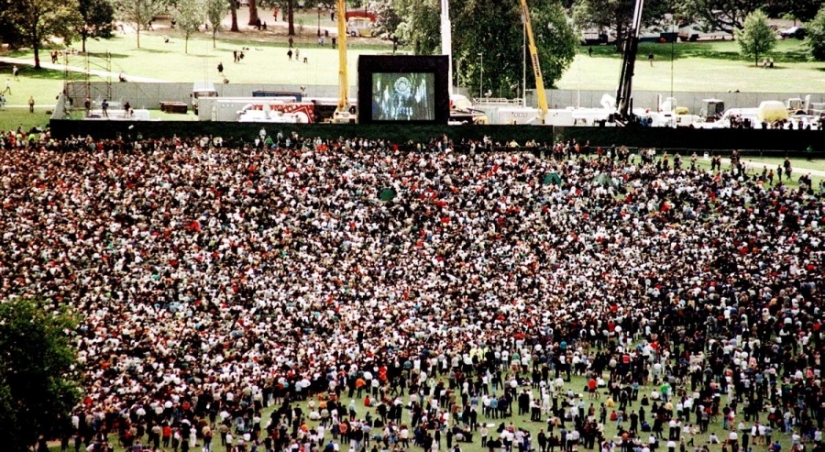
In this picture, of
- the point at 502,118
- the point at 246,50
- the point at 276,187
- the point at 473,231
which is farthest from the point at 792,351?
the point at 246,50

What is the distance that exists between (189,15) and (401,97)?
164 feet

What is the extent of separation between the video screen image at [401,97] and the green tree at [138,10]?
5102 centimetres

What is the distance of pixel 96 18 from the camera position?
392 feet

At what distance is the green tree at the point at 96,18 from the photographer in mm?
118312

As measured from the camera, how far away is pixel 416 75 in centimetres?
7819

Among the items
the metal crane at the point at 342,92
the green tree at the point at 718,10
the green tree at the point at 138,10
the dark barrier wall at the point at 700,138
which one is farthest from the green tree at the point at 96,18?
the dark barrier wall at the point at 700,138

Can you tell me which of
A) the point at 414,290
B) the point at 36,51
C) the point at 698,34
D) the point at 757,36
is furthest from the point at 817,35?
the point at 414,290

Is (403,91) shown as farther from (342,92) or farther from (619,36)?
(619,36)

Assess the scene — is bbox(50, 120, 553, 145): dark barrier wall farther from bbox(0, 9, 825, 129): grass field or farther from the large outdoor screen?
bbox(0, 9, 825, 129): grass field

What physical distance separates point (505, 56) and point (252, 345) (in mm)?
58267

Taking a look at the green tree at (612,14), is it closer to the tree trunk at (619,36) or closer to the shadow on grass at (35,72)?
the tree trunk at (619,36)

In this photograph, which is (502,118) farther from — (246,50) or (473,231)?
(246,50)

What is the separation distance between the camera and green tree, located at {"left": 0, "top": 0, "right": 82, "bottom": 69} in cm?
10750

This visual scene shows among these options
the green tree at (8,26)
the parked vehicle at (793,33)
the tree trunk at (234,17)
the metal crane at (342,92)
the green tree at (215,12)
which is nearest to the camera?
the metal crane at (342,92)
